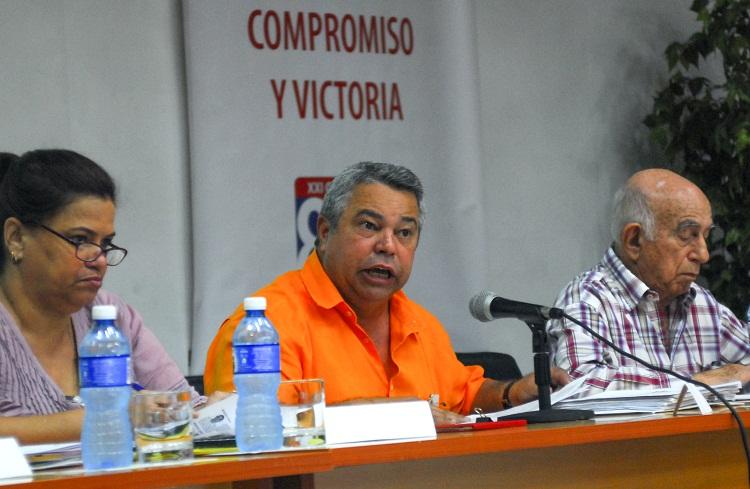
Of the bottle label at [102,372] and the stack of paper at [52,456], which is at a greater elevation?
the bottle label at [102,372]

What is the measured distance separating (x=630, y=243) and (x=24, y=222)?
1665 millimetres

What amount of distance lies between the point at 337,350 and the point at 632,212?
105 cm

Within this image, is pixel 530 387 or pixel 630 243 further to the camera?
pixel 630 243

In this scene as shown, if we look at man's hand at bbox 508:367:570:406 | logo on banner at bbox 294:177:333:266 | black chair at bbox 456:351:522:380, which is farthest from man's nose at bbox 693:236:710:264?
logo on banner at bbox 294:177:333:266

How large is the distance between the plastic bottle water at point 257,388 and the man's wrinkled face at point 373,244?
96cm

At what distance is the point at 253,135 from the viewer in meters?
3.54

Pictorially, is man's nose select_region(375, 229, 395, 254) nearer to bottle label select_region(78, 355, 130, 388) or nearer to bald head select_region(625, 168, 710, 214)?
bald head select_region(625, 168, 710, 214)

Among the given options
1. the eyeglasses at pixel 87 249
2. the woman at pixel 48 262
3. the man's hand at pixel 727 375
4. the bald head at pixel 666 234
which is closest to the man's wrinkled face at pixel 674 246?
the bald head at pixel 666 234

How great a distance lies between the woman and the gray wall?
3.30ft

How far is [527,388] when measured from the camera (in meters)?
2.47

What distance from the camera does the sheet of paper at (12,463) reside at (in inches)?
52.7

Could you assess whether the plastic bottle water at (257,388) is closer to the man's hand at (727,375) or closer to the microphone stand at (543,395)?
the microphone stand at (543,395)

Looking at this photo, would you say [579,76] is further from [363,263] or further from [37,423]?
[37,423]

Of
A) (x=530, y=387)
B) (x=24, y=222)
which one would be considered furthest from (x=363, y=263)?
(x=24, y=222)
